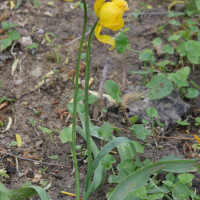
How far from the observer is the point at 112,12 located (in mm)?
956

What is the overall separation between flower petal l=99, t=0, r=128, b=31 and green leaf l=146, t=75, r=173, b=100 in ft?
2.64

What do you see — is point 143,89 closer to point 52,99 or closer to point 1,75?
point 52,99

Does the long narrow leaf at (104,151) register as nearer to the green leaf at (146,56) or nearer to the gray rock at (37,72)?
the green leaf at (146,56)

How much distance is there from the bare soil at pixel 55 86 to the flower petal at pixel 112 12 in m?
0.85

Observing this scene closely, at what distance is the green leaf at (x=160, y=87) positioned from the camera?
1.66m

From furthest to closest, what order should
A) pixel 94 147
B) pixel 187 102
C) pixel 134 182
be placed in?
pixel 187 102 → pixel 94 147 → pixel 134 182

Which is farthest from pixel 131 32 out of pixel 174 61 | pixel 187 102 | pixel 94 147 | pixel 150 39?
pixel 94 147

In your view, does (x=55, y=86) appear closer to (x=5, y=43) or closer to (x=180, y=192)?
(x=5, y=43)

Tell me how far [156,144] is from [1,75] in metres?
1.39

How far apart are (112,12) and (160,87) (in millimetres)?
865

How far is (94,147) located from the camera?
144 centimetres

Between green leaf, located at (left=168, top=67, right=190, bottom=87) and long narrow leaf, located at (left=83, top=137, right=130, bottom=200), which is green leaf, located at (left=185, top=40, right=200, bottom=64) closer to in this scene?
green leaf, located at (left=168, top=67, right=190, bottom=87)

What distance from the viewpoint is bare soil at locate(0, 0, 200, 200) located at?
146 cm

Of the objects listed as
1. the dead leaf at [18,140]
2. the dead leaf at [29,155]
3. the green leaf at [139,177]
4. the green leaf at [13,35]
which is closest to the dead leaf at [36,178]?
the dead leaf at [29,155]
